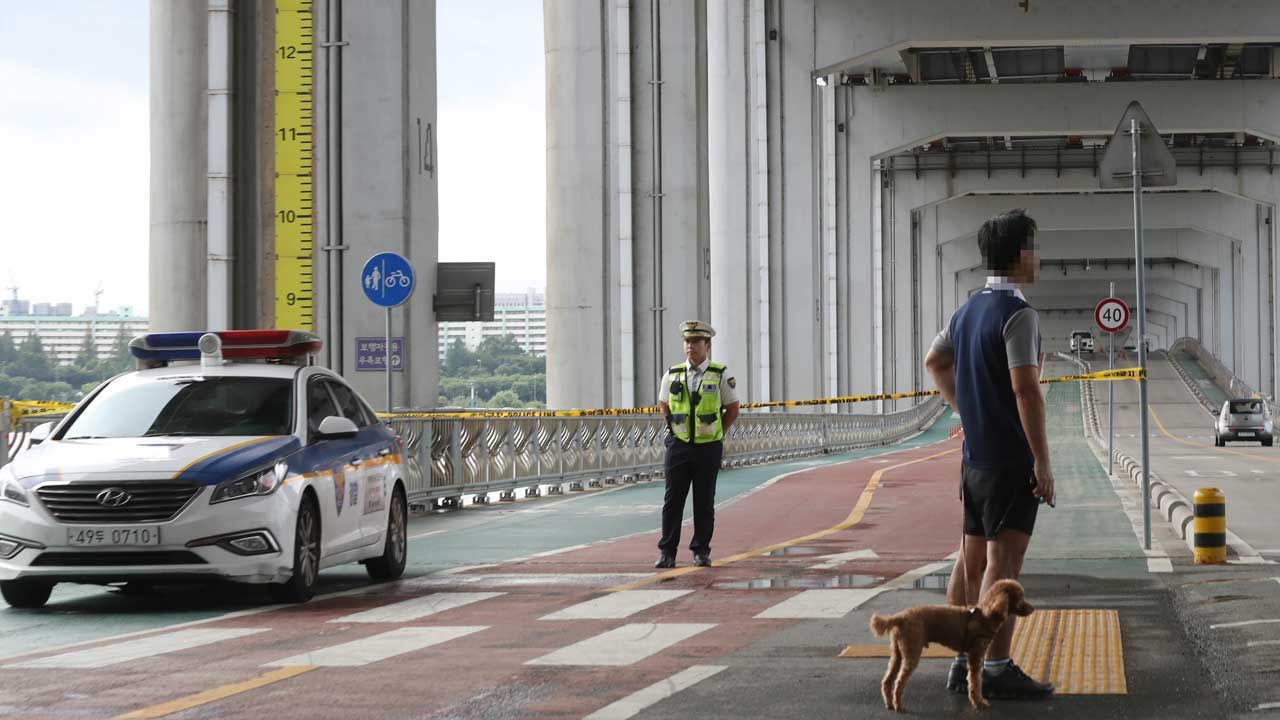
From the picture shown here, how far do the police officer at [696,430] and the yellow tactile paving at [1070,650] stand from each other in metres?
4.08

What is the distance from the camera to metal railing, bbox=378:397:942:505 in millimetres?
21391

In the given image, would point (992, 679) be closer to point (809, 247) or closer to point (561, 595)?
point (561, 595)

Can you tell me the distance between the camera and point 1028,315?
691 centimetres

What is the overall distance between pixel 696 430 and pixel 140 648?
220 inches

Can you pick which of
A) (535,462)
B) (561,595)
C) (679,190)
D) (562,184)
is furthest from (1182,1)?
(561,595)

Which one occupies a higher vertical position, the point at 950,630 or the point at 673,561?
the point at 950,630

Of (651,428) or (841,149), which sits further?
(841,149)

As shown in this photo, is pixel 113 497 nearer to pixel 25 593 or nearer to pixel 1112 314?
pixel 25 593

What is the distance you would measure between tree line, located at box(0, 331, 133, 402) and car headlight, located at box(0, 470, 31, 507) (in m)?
9.28

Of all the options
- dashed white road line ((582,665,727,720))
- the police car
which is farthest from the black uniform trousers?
dashed white road line ((582,665,727,720))

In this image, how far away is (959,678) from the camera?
276 inches

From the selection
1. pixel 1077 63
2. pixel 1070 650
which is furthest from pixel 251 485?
pixel 1077 63

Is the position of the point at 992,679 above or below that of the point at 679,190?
below

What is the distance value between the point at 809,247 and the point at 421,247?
42.5m
